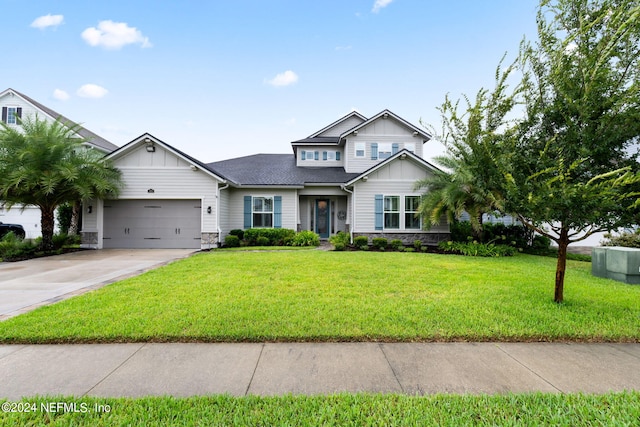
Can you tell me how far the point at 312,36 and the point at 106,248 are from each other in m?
15.2

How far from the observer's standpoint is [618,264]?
698cm

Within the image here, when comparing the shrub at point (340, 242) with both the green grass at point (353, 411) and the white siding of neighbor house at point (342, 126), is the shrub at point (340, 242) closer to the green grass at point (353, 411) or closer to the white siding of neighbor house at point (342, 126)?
the white siding of neighbor house at point (342, 126)

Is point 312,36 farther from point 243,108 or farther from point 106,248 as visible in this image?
point 106,248

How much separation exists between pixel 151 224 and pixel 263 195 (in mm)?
5498

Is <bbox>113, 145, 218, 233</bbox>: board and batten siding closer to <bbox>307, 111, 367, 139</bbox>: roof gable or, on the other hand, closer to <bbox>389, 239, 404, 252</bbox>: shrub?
<bbox>389, 239, 404, 252</bbox>: shrub

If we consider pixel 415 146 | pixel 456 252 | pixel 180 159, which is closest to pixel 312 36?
pixel 415 146

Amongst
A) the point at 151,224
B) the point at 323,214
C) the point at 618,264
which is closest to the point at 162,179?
the point at 151,224

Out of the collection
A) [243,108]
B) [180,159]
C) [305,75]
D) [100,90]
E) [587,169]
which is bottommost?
[587,169]

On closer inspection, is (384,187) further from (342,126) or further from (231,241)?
(231,241)

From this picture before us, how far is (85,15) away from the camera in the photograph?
11.4 metres

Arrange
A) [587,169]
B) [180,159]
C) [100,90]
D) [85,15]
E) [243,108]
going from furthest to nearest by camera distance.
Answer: [100,90] < [243,108] < [180,159] < [85,15] < [587,169]

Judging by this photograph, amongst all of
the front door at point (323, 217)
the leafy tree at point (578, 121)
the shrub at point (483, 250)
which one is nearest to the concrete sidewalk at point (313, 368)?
the leafy tree at point (578, 121)

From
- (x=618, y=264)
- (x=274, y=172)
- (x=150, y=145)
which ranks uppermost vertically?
(x=150, y=145)

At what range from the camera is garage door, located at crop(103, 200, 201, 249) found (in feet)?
42.6
